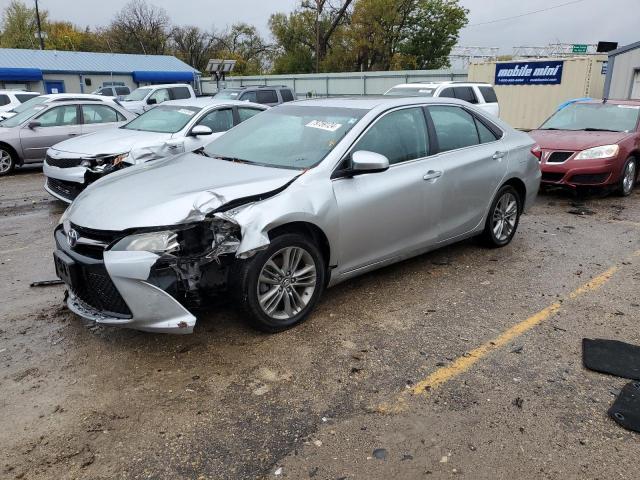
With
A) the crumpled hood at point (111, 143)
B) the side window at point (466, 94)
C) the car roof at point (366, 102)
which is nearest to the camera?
the car roof at point (366, 102)

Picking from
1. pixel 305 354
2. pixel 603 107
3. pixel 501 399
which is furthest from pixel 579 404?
pixel 603 107

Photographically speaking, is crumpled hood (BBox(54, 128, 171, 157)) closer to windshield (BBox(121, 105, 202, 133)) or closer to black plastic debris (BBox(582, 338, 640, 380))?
windshield (BBox(121, 105, 202, 133))

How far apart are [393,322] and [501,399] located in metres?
1.15

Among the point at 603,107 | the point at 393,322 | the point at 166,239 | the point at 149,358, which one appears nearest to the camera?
the point at 166,239

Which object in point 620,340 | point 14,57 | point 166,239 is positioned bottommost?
point 620,340

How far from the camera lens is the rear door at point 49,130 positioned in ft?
35.2

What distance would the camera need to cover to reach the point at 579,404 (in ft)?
10.1

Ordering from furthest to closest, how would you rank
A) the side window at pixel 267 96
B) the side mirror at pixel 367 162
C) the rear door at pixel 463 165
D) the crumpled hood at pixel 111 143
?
the side window at pixel 267 96 < the crumpled hood at pixel 111 143 < the rear door at pixel 463 165 < the side mirror at pixel 367 162

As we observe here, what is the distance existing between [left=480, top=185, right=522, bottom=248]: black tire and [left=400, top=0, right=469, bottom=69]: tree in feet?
152

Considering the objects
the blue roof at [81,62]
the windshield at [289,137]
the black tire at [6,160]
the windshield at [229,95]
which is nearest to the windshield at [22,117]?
the black tire at [6,160]

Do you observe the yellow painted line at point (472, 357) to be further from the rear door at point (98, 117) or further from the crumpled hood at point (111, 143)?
the rear door at point (98, 117)

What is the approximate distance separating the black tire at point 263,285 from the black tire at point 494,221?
2.45 meters

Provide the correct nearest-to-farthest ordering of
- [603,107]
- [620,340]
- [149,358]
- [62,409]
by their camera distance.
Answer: [62,409] → [149,358] → [620,340] → [603,107]

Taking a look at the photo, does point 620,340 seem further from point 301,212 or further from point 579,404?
point 301,212
